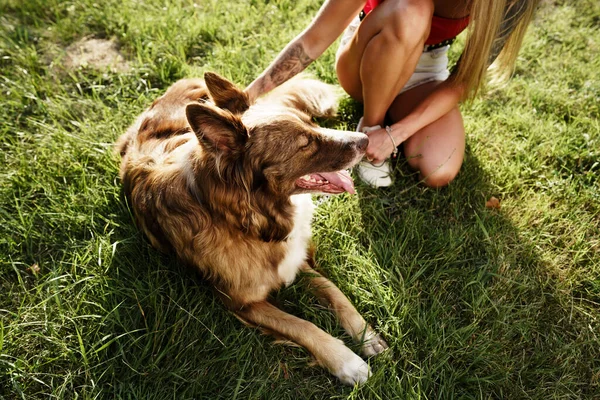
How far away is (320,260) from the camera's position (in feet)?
9.30

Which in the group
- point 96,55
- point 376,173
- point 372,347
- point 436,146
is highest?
point 96,55

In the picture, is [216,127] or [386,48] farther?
[386,48]

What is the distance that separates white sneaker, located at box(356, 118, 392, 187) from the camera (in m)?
3.10

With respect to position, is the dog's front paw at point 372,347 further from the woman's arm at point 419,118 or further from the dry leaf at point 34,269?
the dry leaf at point 34,269

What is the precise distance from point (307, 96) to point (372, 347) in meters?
1.90

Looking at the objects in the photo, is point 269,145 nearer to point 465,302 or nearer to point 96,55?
point 465,302

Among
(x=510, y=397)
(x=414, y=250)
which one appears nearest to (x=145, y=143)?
(x=414, y=250)

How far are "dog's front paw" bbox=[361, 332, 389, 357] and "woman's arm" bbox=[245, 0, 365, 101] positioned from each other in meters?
1.74

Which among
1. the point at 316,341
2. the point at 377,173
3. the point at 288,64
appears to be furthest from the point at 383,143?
the point at 316,341

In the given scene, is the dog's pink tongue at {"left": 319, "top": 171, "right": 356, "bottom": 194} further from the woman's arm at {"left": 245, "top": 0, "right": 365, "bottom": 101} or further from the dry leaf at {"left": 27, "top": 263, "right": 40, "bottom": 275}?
the dry leaf at {"left": 27, "top": 263, "right": 40, "bottom": 275}

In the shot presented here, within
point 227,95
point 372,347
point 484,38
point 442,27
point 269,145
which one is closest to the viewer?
point 269,145

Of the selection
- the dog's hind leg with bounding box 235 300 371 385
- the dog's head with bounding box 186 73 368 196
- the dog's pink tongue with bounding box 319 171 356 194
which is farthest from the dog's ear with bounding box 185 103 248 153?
the dog's hind leg with bounding box 235 300 371 385

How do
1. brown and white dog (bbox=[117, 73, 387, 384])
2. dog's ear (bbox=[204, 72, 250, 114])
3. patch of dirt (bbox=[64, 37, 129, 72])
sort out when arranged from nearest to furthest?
brown and white dog (bbox=[117, 73, 387, 384]), dog's ear (bbox=[204, 72, 250, 114]), patch of dirt (bbox=[64, 37, 129, 72])

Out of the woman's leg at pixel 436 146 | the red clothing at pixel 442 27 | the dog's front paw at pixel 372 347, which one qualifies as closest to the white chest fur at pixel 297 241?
the dog's front paw at pixel 372 347
